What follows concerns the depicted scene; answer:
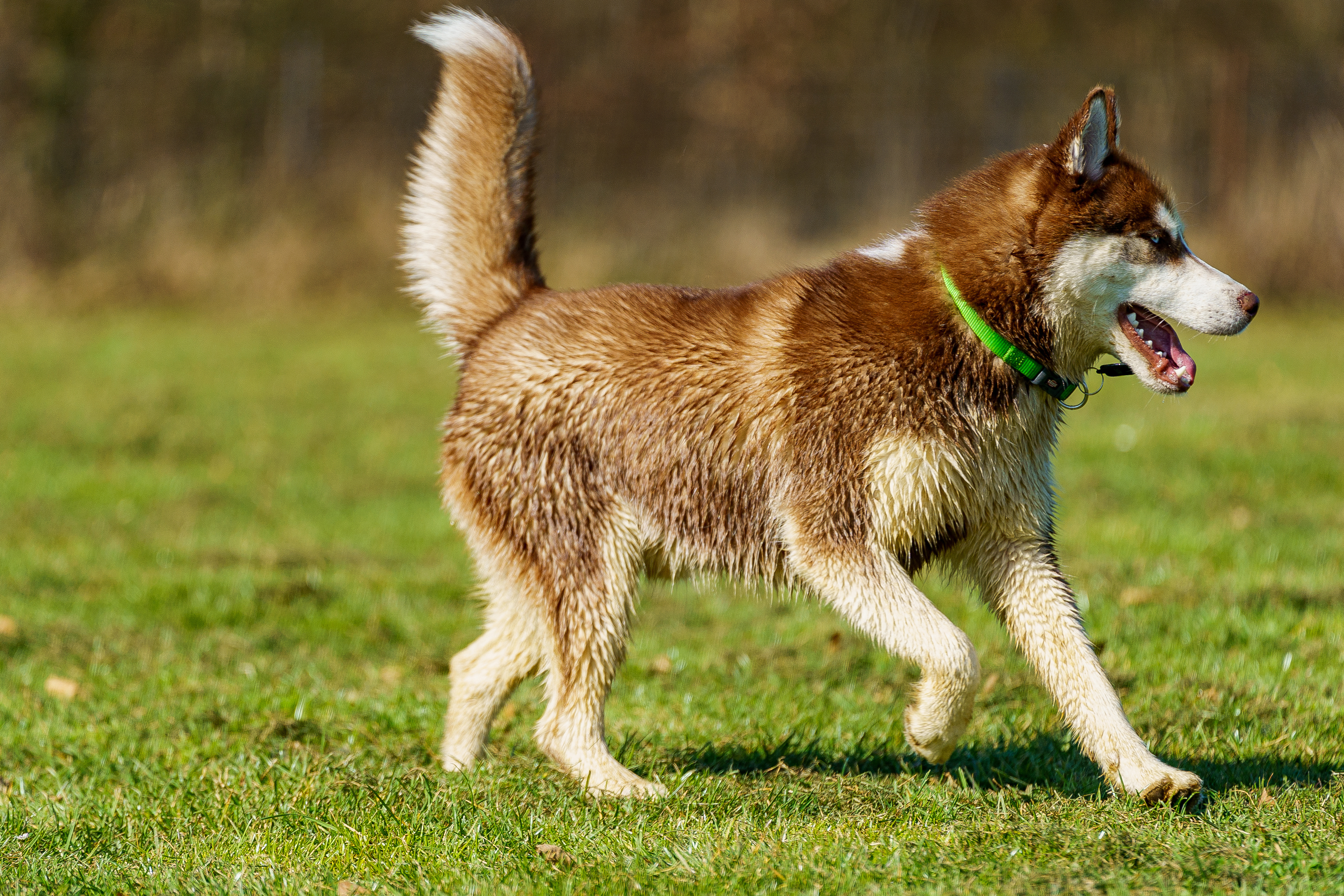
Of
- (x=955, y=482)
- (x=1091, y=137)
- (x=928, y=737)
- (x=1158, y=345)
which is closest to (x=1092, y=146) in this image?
(x=1091, y=137)

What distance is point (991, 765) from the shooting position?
4379 millimetres

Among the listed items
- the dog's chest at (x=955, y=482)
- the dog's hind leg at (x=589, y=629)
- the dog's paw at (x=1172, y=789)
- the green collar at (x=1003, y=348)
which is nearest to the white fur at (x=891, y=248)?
the green collar at (x=1003, y=348)

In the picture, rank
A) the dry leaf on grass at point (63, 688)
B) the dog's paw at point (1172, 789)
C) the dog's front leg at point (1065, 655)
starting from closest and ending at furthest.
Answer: the dog's paw at point (1172, 789) < the dog's front leg at point (1065, 655) < the dry leaf on grass at point (63, 688)

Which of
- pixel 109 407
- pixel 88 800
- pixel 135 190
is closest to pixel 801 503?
pixel 88 800

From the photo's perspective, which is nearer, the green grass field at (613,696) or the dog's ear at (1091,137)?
the green grass field at (613,696)

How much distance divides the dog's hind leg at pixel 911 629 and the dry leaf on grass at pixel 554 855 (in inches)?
38.9

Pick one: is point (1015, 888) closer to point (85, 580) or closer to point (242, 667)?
point (242, 667)

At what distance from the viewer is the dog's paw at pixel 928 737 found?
4.05m

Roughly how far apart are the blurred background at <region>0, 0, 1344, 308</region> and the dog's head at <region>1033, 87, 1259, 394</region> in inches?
446

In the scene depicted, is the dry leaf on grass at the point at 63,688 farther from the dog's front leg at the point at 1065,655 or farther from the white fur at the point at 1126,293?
the white fur at the point at 1126,293

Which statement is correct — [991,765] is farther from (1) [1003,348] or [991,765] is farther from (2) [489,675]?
(2) [489,675]

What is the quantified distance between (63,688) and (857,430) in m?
3.22

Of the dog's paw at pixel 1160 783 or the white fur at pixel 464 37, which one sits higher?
the white fur at pixel 464 37

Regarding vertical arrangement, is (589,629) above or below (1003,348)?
below
